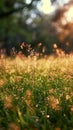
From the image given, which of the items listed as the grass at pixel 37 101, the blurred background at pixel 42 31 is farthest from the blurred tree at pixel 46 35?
the grass at pixel 37 101

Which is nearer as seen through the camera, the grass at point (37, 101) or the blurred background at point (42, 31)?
the grass at point (37, 101)

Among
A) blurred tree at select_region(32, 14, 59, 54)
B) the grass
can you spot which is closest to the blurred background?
blurred tree at select_region(32, 14, 59, 54)

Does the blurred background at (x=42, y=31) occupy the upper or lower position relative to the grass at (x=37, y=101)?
upper

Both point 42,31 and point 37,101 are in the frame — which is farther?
point 42,31

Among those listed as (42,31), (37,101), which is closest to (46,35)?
(42,31)

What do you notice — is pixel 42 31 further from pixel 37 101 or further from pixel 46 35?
pixel 37 101

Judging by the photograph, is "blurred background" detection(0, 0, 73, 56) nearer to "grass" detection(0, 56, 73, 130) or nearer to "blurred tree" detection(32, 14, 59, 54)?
"blurred tree" detection(32, 14, 59, 54)

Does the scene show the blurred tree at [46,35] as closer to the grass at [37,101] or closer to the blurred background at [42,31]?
the blurred background at [42,31]

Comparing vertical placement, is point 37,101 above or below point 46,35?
below
